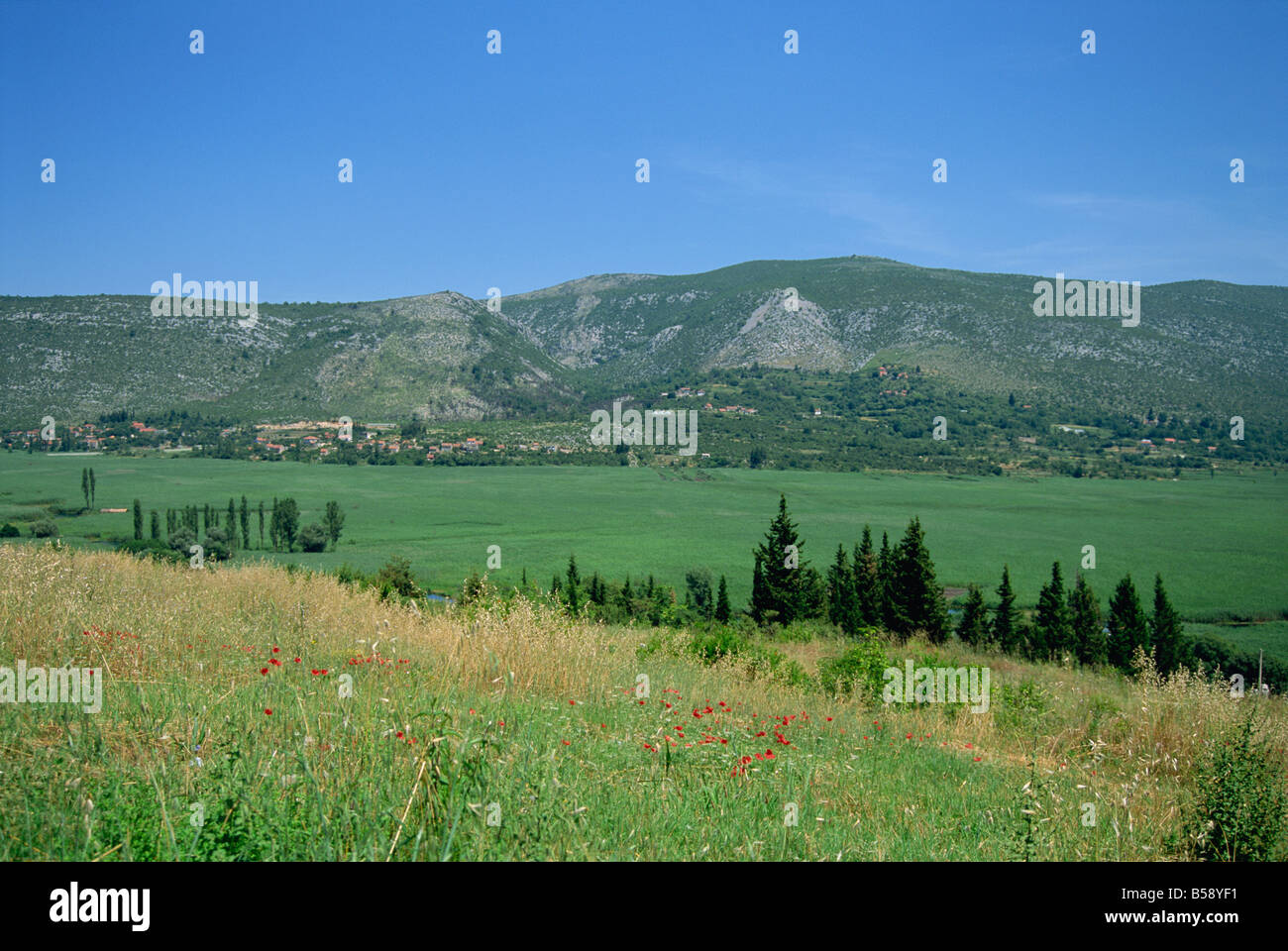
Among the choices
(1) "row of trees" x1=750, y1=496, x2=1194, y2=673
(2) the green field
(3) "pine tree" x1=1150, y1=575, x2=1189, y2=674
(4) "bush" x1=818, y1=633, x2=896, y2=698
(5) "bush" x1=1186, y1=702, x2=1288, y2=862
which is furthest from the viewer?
(2) the green field

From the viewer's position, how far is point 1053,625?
42.4 metres

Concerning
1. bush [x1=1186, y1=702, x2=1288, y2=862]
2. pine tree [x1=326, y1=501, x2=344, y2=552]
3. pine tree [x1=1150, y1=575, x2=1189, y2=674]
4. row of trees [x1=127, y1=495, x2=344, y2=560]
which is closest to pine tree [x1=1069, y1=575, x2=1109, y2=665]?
pine tree [x1=1150, y1=575, x2=1189, y2=674]

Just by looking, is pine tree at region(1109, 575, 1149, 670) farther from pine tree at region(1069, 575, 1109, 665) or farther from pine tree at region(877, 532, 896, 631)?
pine tree at region(877, 532, 896, 631)

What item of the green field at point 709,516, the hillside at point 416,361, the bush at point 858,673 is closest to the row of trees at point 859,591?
the green field at point 709,516

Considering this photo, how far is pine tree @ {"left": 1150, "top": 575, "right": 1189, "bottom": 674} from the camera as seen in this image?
3781 cm

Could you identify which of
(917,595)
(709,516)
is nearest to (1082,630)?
(917,595)

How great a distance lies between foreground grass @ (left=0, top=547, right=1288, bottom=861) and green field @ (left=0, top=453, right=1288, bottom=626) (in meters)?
37.3

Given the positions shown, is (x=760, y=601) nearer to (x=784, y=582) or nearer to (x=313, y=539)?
(x=784, y=582)

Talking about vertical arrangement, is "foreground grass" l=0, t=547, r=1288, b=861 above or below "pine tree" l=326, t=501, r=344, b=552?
above

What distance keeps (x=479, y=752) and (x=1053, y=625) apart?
46.7 meters

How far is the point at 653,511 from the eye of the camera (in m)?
104

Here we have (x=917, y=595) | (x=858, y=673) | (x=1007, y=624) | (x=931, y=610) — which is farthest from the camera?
(x=1007, y=624)
